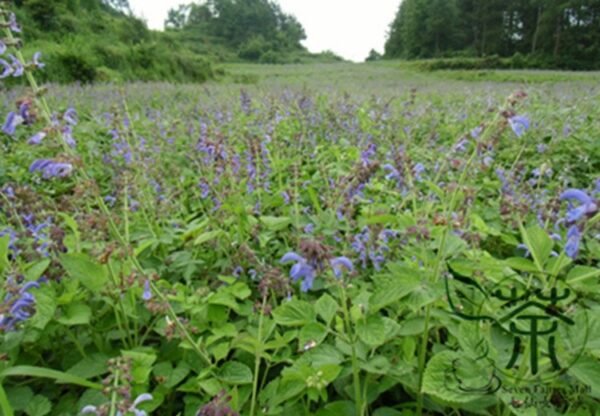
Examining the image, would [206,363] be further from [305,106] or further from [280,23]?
[280,23]

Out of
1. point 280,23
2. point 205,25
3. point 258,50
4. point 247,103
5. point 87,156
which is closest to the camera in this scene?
point 87,156

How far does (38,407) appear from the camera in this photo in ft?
4.20

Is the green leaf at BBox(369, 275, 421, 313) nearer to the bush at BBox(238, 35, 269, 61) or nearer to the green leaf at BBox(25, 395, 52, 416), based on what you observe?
the green leaf at BBox(25, 395, 52, 416)

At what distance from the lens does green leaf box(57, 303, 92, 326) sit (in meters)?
1.38

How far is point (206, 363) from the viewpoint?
1.47m

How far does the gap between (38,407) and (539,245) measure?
1592 millimetres

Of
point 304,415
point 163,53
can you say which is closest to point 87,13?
point 163,53

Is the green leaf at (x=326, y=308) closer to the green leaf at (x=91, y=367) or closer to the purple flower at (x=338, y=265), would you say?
the purple flower at (x=338, y=265)

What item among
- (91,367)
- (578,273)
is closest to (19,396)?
(91,367)

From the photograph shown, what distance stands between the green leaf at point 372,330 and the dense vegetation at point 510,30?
40.0 metres

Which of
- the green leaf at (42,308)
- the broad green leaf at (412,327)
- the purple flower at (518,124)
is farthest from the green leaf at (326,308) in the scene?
the green leaf at (42,308)

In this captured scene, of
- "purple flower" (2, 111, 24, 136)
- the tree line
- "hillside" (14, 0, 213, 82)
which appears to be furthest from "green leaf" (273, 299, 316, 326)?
the tree line

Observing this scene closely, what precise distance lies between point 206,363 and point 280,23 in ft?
278

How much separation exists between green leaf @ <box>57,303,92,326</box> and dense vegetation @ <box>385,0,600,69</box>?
40.3 m
